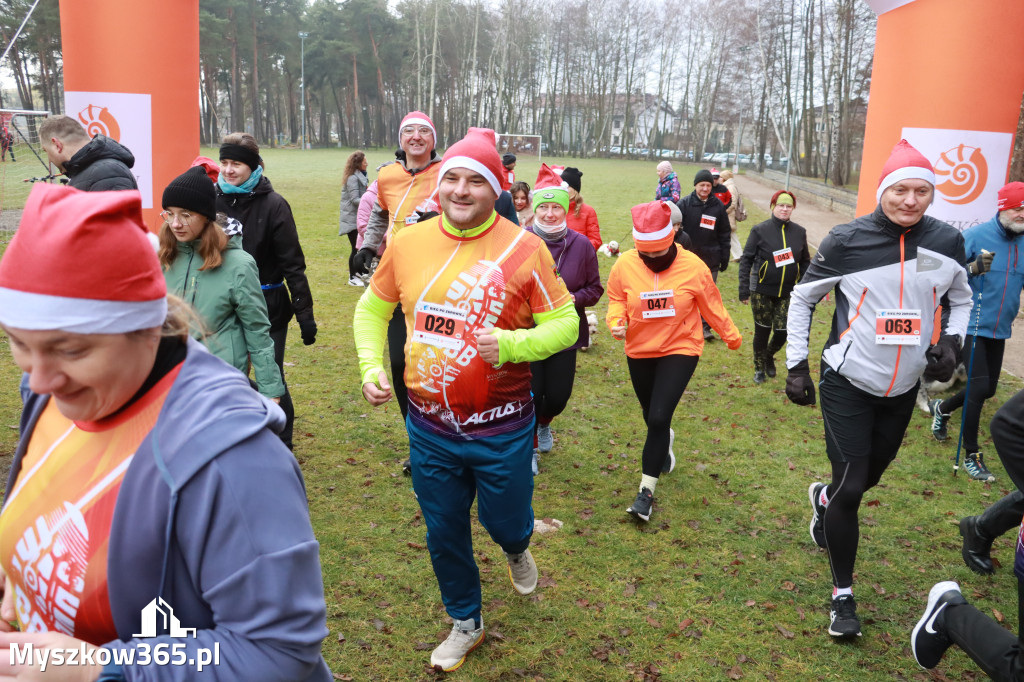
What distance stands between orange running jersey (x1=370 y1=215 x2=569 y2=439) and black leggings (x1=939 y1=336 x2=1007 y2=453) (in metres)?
4.61

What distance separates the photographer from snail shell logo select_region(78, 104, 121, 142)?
6.56 m

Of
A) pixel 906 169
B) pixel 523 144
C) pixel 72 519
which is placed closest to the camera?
pixel 72 519

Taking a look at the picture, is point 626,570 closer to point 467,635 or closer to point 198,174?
point 467,635

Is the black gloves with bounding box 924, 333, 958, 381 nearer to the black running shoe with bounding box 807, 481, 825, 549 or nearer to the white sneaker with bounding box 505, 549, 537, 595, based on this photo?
the black running shoe with bounding box 807, 481, 825, 549

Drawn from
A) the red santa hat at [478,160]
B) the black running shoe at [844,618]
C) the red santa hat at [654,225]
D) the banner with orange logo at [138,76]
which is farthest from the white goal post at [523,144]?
the red santa hat at [478,160]

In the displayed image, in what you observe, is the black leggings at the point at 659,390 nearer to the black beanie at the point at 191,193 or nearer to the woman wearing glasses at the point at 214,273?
the woman wearing glasses at the point at 214,273

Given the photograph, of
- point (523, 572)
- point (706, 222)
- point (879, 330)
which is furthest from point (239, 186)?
point (706, 222)

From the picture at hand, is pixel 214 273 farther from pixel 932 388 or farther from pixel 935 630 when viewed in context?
pixel 932 388

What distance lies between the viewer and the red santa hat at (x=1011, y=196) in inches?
262

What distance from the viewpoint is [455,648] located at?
4125 mm

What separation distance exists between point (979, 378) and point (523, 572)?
4.42m

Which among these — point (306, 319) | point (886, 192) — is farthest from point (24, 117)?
point (886, 192)

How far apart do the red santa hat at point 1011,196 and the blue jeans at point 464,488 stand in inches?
199

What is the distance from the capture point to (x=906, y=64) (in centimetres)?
778
